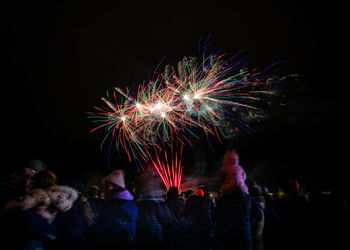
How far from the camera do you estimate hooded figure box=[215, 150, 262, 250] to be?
3.73 metres

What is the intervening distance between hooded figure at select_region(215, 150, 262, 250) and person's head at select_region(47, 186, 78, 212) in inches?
89.5

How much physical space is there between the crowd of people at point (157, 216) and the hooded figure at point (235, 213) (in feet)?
0.05

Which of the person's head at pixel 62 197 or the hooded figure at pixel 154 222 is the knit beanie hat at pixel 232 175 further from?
the person's head at pixel 62 197

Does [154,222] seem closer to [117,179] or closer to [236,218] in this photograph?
[117,179]

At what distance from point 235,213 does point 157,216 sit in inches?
58.6

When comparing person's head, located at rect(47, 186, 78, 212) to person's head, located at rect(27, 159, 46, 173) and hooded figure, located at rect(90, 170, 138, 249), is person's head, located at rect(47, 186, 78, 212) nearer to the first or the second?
hooded figure, located at rect(90, 170, 138, 249)

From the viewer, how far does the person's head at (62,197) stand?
11.1ft

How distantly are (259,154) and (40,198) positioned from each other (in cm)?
2201

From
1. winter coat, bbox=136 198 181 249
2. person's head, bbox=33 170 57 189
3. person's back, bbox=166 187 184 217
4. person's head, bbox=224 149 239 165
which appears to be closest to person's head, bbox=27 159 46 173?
person's head, bbox=33 170 57 189

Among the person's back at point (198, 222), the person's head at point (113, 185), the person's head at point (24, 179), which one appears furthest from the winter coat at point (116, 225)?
the person's head at point (24, 179)

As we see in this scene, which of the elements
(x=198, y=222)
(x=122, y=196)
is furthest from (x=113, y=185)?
(x=198, y=222)

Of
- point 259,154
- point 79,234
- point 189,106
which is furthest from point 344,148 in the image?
point 79,234

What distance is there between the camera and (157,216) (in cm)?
455

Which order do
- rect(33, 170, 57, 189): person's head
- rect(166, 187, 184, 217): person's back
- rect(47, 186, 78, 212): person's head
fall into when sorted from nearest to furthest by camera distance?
Answer: 1. rect(47, 186, 78, 212): person's head
2. rect(33, 170, 57, 189): person's head
3. rect(166, 187, 184, 217): person's back
